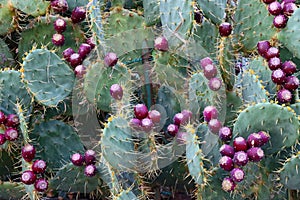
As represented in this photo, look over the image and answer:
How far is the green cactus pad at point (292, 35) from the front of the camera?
214 centimetres

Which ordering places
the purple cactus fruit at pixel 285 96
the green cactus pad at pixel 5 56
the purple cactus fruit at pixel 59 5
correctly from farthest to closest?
1. the green cactus pad at pixel 5 56
2. the purple cactus fruit at pixel 59 5
3. the purple cactus fruit at pixel 285 96

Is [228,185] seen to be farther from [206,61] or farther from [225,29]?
[225,29]

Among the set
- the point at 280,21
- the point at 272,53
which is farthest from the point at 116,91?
the point at 280,21

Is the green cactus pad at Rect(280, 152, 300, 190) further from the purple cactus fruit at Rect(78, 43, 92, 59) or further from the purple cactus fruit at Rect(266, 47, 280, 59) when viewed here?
the purple cactus fruit at Rect(78, 43, 92, 59)

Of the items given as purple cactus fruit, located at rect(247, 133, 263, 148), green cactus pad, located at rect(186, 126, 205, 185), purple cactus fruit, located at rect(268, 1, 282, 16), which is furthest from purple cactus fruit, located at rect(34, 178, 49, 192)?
purple cactus fruit, located at rect(268, 1, 282, 16)

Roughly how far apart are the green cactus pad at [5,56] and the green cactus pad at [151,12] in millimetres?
682

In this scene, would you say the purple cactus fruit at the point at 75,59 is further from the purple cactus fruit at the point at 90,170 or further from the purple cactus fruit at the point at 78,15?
the purple cactus fruit at the point at 90,170

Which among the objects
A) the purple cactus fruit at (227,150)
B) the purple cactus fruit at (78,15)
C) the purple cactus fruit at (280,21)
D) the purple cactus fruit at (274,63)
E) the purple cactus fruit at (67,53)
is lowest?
the purple cactus fruit at (227,150)

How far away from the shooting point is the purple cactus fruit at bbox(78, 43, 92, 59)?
220 centimetres

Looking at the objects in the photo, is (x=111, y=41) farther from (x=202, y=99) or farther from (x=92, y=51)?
(x=202, y=99)

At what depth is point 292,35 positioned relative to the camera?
2172 mm

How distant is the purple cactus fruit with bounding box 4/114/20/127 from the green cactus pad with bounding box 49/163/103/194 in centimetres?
26

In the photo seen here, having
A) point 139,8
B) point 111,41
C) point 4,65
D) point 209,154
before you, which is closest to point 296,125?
point 209,154

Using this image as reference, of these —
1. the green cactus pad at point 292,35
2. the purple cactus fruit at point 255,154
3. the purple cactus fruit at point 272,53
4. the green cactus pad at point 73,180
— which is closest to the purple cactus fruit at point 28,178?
the green cactus pad at point 73,180
